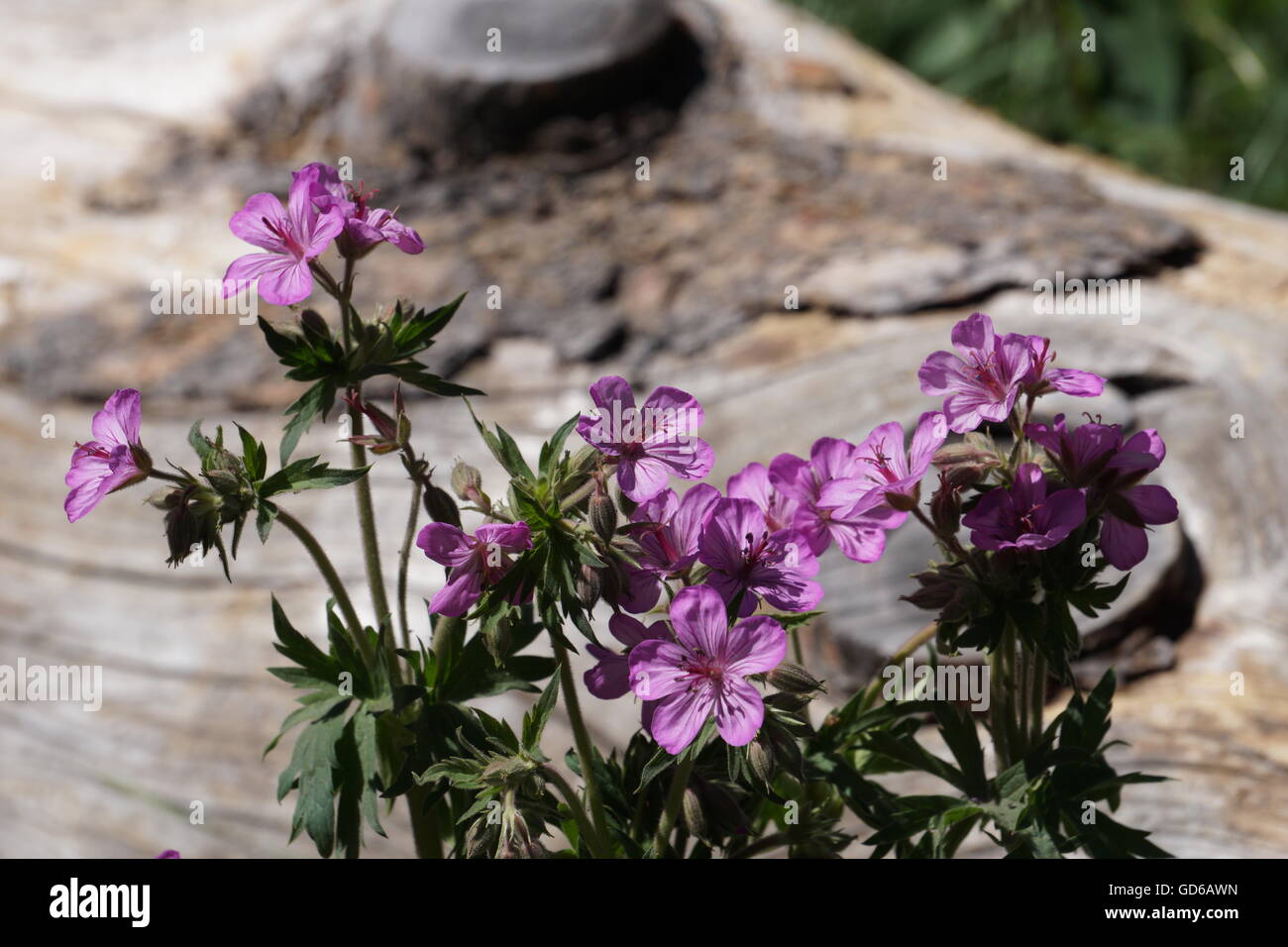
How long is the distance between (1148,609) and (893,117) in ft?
4.78

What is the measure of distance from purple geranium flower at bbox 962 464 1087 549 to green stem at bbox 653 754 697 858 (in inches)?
10.3

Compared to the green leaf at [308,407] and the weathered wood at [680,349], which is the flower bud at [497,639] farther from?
the weathered wood at [680,349]

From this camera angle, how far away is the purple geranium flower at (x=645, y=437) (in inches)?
34.1

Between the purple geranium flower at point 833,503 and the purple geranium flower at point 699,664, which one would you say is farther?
the purple geranium flower at point 833,503

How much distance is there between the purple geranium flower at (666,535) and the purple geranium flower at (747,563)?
0.03 feet

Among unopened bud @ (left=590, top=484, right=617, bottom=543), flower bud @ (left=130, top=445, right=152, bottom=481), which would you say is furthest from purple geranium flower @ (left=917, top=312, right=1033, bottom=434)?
flower bud @ (left=130, top=445, right=152, bottom=481)

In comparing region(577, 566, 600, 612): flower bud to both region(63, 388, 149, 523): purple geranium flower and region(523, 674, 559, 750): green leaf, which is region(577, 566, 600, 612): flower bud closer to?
region(523, 674, 559, 750): green leaf

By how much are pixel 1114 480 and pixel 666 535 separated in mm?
318

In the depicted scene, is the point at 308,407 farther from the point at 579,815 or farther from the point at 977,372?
the point at 977,372

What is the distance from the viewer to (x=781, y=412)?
1.92 meters

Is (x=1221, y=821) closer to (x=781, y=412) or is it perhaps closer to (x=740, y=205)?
(x=781, y=412)

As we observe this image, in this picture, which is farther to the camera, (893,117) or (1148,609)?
(893,117)

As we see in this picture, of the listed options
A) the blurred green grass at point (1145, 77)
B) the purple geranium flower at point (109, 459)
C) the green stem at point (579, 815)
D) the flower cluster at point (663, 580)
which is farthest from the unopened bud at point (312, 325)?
the blurred green grass at point (1145, 77)
